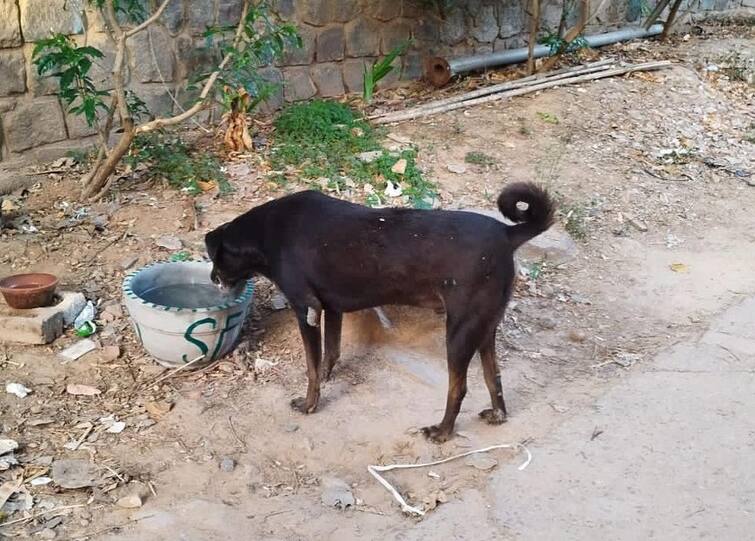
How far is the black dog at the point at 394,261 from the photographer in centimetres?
329

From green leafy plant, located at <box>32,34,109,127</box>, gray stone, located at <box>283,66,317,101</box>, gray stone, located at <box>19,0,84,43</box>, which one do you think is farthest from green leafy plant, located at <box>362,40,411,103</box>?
green leafy plant, located at <box>32,34,109,127</box>

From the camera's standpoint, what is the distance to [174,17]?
612 centimetres

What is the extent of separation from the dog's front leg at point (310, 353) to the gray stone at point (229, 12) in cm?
360

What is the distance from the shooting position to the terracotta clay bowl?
13.1ft

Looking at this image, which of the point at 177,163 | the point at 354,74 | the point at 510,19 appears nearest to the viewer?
the point at 177,163

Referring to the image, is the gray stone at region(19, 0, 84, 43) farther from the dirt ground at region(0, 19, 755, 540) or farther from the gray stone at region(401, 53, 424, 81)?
the gray stone at region(401, 53, 424, 81)

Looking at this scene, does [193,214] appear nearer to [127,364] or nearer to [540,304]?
[127,364]

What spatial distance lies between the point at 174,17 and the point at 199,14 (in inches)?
8.7

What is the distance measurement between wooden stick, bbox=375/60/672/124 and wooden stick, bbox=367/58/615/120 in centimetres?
6

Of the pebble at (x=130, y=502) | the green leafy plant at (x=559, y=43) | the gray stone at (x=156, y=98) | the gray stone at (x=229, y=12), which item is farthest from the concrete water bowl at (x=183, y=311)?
the green leafy plant at (x=559, y=43)

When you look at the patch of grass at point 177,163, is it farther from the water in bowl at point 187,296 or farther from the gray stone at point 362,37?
the gray stone at point 362,37

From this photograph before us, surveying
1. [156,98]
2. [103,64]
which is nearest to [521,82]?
[156,98]

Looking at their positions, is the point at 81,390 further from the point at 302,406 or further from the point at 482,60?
the point at 482,60

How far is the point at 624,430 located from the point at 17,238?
3.52 meters
